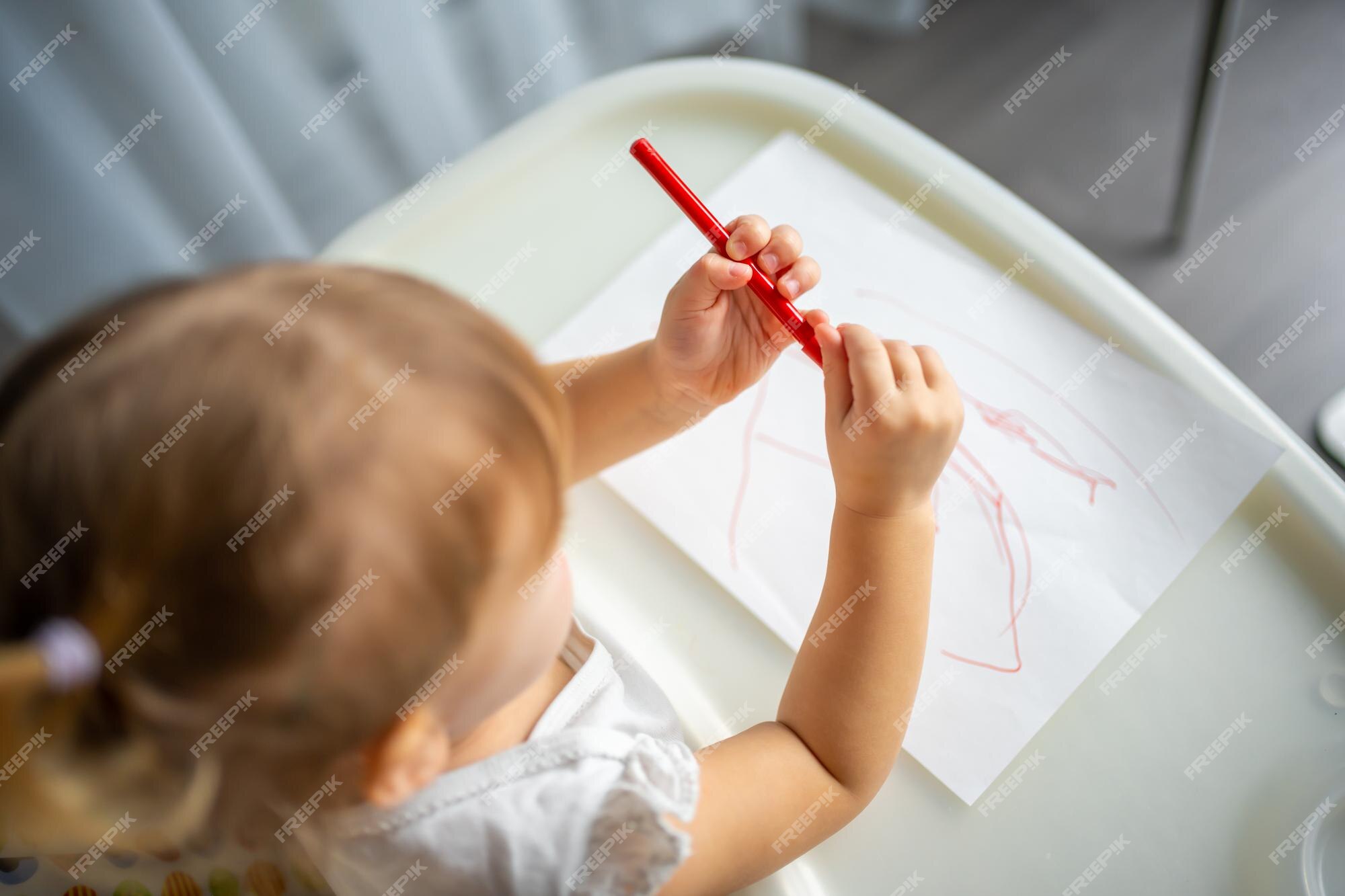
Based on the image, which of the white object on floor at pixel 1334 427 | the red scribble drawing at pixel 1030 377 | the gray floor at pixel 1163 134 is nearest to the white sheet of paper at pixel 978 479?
the red scribble drawing at pixel 1030 377

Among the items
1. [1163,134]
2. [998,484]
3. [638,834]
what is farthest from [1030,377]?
[1163,134]

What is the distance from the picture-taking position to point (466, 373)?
0.31 metres

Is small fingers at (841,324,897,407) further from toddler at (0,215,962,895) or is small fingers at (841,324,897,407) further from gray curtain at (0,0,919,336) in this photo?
gray curtain at (0,0,919,336)

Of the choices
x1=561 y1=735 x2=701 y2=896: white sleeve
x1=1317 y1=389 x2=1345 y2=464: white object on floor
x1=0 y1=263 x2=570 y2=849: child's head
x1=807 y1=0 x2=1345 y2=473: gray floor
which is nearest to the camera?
x1=0 y1=263 x2=570 y2=849: child's head

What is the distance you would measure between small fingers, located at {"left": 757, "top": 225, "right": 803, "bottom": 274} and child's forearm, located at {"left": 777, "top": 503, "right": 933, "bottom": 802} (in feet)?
0.43

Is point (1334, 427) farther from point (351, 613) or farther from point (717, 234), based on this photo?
point (351, 613)

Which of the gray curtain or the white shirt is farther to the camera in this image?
the gray curtain

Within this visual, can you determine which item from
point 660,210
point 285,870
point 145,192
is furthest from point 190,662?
point 145,192

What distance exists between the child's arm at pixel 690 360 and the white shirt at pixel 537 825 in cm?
18

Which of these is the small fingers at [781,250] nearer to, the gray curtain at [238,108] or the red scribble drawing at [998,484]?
the red scribble drawing at [998,484]

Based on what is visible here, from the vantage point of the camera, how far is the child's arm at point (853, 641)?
42 centimetres

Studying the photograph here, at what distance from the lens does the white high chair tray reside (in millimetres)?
421

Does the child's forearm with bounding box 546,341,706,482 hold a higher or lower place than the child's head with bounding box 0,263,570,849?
lower

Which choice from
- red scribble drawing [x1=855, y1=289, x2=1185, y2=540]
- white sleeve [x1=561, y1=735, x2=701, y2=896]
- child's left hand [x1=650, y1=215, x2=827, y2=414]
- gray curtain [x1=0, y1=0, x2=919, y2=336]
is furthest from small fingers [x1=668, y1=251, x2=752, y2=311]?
gray curtain [x1=0, y1=0, x2=919, y2=336]
